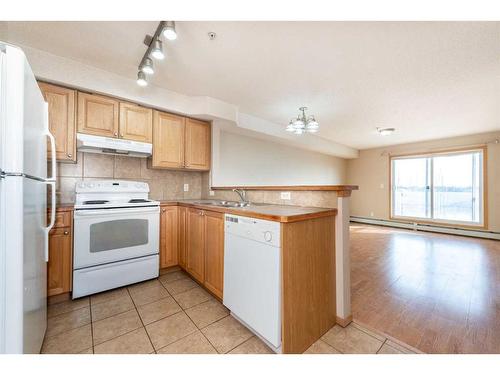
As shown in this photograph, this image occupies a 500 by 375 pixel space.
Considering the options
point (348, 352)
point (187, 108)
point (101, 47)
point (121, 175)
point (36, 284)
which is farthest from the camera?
point (187, 108)

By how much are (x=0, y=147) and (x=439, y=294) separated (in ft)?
11.4

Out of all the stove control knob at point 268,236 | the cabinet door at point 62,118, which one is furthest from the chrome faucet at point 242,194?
the cabinet door at point 62,118

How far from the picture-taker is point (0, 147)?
845mm

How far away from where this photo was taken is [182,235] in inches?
102

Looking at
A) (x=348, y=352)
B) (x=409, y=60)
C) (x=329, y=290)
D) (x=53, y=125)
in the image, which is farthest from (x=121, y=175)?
(x=409, y=60)

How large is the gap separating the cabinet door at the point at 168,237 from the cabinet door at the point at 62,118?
3.71ft

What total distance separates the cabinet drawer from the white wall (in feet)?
5.76

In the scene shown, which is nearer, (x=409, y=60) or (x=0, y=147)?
(x=0, y=147)

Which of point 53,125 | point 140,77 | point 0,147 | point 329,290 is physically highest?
point 140,77

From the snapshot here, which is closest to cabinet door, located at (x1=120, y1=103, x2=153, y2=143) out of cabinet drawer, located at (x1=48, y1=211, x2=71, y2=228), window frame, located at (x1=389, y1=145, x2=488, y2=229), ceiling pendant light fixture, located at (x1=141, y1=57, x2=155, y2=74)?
ceiling pendant light fixture, located at (x1=141, y1=57, x2=155, y2=74)

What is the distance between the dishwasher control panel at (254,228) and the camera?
4.18 ft

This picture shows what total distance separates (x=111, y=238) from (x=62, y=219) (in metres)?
0.45

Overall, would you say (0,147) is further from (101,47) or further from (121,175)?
(121,175)

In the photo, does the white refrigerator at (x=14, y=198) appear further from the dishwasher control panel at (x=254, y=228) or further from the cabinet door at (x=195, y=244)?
the cabinet door at (x=195, y=244)
